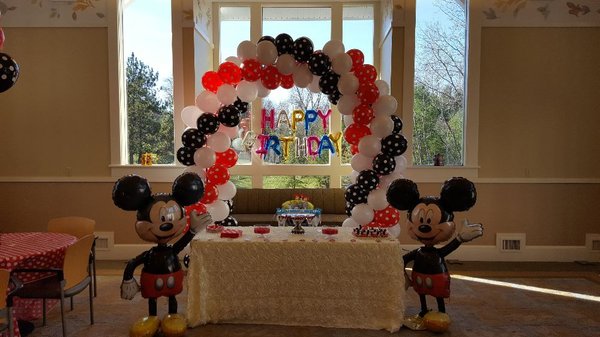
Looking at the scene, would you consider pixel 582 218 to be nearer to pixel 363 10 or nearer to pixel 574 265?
pixel 574 265

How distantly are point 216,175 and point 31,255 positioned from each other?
1919 mm

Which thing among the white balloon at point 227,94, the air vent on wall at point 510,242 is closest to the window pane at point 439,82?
the air vent on wall at point 510,242

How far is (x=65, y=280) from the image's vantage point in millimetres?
3070

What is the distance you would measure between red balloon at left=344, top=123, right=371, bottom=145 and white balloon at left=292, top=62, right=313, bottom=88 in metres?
0.69

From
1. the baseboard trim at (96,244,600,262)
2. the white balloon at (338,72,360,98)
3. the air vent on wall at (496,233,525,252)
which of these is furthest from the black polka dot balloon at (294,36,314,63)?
the air vent on wall at (496,233,525,252)

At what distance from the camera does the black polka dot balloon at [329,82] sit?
4.34 metres

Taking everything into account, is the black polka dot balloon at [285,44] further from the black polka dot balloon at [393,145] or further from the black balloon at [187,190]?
the black balloon at [187,190]

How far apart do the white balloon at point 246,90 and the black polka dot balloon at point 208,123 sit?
14.3 inches

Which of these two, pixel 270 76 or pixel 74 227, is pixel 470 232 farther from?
pixel 74 227

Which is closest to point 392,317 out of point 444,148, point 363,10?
point 444,148

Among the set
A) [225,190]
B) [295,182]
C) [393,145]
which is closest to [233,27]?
[295,182]

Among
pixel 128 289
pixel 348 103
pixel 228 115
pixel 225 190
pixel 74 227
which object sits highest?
pixel 348 103

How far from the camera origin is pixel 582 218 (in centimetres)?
548

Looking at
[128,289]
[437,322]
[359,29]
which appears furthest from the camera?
[359,29]
